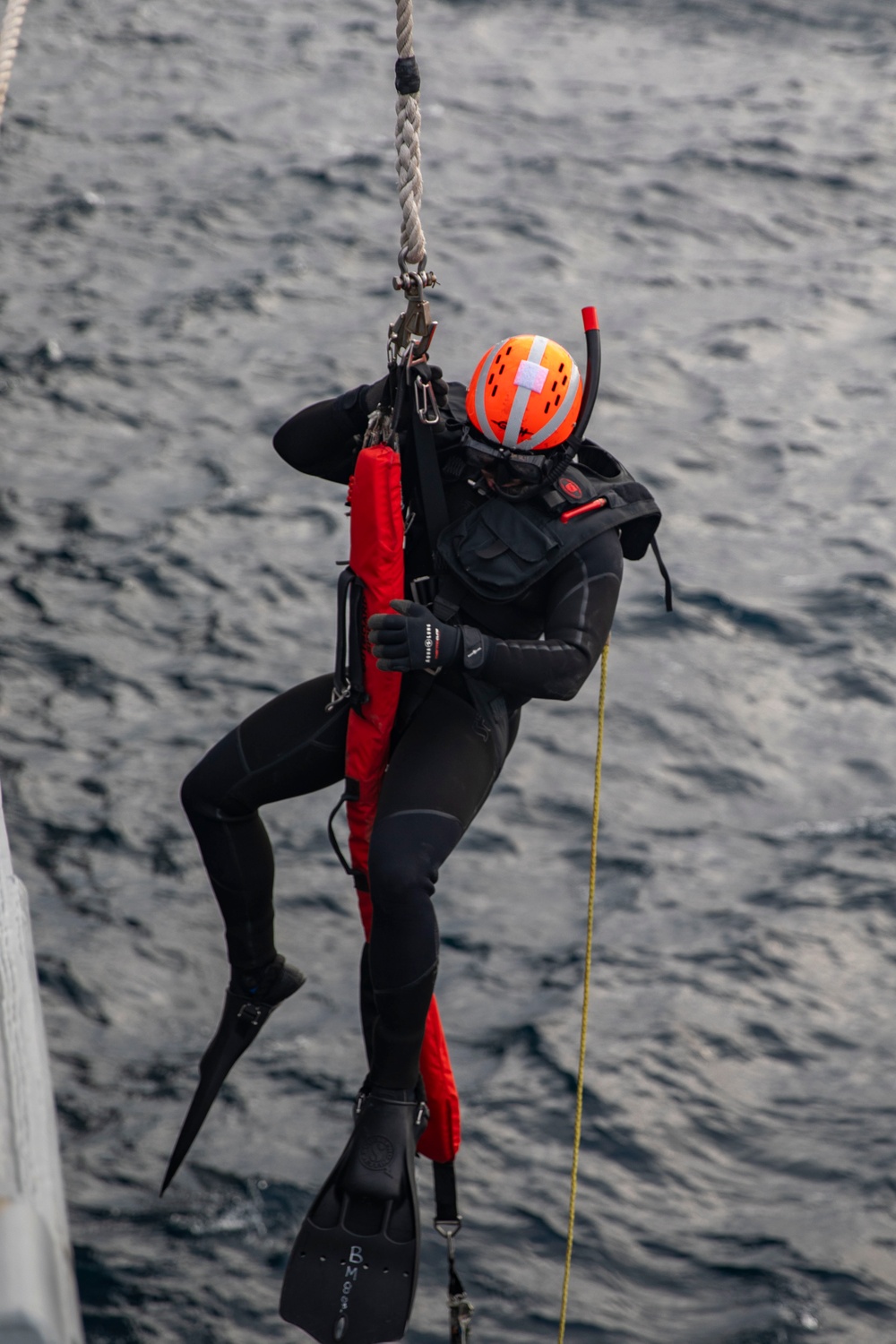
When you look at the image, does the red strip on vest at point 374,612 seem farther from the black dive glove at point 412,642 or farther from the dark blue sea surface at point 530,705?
the dark blue sea surface at point 530,705

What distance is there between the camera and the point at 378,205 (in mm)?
21672

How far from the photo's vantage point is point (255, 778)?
5762mm

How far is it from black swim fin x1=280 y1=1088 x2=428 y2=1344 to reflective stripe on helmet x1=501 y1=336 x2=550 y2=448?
229 centimetres

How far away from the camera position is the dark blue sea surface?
973 cm

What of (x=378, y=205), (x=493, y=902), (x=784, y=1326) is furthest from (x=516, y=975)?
(x=378, y=205)

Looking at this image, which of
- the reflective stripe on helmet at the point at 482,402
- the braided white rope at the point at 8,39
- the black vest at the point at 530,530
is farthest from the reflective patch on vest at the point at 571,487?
the braided white rope at the point at 8,39

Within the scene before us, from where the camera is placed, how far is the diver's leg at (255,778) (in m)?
5.76

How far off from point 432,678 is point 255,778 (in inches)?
28.8

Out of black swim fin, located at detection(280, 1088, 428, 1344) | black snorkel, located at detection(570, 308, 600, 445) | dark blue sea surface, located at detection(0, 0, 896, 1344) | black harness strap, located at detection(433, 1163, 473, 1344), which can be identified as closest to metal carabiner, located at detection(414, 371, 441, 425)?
black snorkel, located at detection(570, 308, 600, 445)

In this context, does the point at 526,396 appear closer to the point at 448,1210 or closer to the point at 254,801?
the point at 254,801

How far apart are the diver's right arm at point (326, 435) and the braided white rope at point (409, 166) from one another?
27.6 inches

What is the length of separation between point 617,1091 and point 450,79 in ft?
62.3

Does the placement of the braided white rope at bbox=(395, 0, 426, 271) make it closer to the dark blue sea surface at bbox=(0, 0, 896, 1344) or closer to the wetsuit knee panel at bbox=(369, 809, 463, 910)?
the wetsuit knee panel at bbox=(369, 809, 463, 910)

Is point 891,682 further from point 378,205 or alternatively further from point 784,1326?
point 378,205
